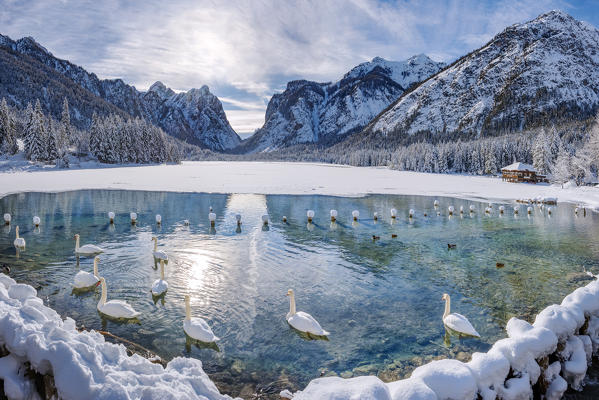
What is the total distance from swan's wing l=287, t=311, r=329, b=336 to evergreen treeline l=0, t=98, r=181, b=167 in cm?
8731

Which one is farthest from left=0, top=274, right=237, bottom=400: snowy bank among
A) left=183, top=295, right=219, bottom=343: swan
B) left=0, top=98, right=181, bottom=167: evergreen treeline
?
left=0, top=98, right=181, bottom=167: evergreen treeline

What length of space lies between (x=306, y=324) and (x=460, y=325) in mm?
4524

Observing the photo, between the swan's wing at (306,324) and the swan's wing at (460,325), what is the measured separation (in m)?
3.77

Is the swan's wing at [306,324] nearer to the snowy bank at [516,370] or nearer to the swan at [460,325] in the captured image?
the swan at [460,325]

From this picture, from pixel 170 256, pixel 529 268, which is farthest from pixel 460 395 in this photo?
pixel 170 256

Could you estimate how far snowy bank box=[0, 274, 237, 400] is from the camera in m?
4.62

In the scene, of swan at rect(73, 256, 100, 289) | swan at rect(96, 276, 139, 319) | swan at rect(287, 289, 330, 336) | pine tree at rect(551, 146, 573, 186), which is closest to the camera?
swan at rect(287, 289, 330, 336)

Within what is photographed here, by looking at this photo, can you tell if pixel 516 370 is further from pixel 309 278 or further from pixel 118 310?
pixel 118 310

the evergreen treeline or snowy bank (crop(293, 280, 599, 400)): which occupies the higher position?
the evergreen treeline

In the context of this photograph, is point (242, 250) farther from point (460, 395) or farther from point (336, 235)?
point (460, 395)

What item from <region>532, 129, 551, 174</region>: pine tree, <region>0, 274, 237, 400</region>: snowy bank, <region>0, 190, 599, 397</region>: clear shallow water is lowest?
<region>0, 190, 599, 397</region>: clear shallow water

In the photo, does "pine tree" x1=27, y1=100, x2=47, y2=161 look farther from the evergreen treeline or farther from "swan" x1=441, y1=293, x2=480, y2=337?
"swan" x1=441, y1=293, x2=480, y2=337

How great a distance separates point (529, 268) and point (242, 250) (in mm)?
14889

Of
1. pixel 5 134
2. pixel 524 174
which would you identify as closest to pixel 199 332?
pixel 524 174
